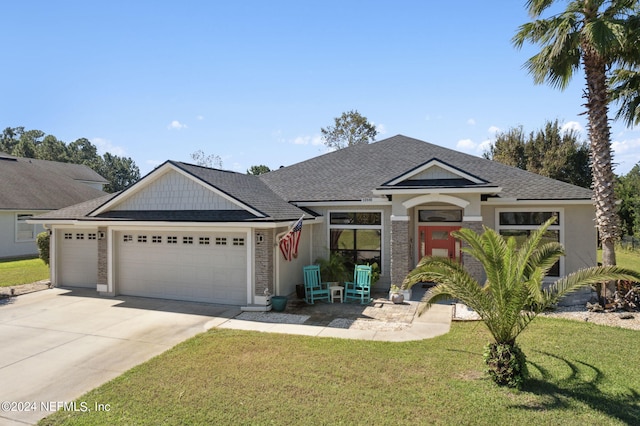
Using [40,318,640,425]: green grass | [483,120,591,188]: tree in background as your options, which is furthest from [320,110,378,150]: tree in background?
[40,318,640,425]: green grass

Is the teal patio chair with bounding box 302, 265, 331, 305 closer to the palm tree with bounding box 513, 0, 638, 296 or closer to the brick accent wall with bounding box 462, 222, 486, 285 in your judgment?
the brick accent wall with bounding box 462, 222, 486, 285

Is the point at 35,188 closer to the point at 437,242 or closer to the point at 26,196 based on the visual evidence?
the point at 26,196

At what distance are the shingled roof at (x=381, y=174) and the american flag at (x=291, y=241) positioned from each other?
2.98 meters

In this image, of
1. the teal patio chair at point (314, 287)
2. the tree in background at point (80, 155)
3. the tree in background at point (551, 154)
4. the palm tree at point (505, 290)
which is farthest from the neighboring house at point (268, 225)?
the tree in background at point (80, 155)

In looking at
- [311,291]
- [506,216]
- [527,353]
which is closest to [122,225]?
[311,291]

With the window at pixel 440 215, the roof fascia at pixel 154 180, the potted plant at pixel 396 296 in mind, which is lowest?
the potted plant at pixel 396 296

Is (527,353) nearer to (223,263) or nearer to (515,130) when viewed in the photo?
(223,263)

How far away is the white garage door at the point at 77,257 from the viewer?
1567 centimetres

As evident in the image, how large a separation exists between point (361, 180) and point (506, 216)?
6.02 metres

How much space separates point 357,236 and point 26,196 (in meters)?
24.6

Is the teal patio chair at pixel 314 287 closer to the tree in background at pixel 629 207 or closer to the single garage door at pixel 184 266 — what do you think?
the single garage door at pixel 184 266

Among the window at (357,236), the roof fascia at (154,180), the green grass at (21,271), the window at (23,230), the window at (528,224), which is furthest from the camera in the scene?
the window at (23,230)

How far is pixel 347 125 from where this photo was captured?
4638cm

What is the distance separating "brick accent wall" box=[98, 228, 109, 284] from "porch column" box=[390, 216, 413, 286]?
405 inches
